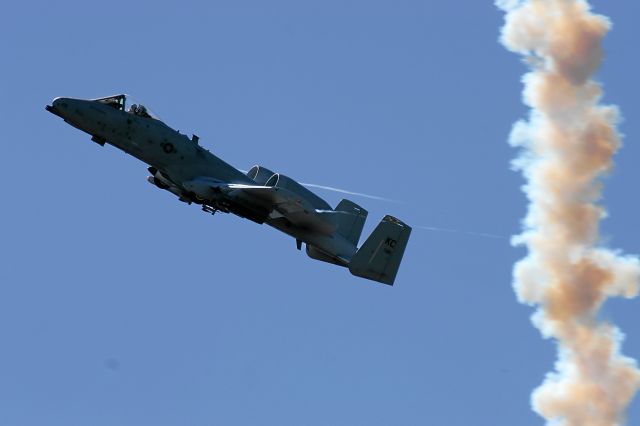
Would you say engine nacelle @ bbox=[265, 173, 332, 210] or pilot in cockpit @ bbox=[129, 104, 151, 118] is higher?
pilot in cockpit @ bbox=[129, 104, 151, 118]

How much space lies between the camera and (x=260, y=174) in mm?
138375

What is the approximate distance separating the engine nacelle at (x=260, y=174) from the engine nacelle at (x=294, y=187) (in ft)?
5.00

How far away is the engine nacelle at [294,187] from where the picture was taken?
136125mm

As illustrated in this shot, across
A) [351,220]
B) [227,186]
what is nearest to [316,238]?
[351,220]

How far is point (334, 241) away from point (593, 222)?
33.6 ft

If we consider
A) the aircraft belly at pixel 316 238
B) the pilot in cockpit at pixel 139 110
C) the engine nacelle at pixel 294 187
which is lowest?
the aircraft belly at pixel 316 238

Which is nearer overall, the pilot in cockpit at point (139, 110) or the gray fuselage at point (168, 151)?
the gray fuselage at point (168, 151)

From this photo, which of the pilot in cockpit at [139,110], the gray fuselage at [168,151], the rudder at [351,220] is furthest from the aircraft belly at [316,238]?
the pilot in cockpit at [139,110]

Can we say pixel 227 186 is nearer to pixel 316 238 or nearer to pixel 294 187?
pixel 294 187

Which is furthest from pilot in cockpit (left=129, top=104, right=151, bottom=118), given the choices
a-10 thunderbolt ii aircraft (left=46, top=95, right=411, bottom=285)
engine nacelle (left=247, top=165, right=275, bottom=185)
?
engine nacelle (left=247, top=165, right=275, bottom=185)

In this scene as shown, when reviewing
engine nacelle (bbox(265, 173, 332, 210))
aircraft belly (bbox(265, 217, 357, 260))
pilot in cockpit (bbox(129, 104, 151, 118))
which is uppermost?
pilot in cockpit (bbox(129, 104, 151, 118))

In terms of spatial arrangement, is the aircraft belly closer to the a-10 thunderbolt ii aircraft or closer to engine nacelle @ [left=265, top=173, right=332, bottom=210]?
the a-10 thunderbolt ii aircraft

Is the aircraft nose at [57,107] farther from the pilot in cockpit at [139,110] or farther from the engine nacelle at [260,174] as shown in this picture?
the engine nacelle at [260,174]

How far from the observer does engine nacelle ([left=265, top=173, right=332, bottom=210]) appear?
136 m
